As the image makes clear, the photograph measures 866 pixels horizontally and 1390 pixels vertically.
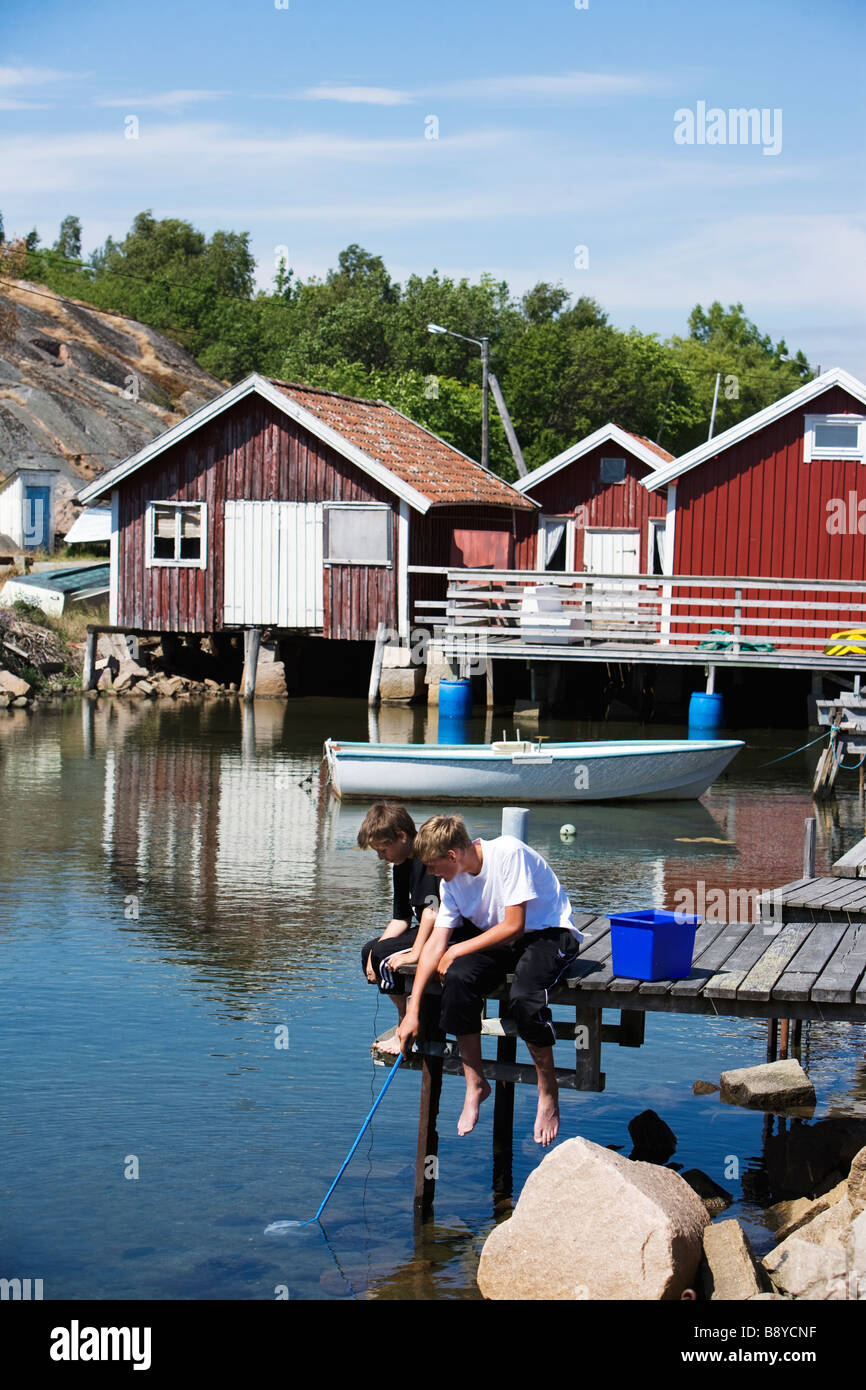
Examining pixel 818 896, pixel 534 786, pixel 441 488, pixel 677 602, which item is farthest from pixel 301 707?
pixel 818 896

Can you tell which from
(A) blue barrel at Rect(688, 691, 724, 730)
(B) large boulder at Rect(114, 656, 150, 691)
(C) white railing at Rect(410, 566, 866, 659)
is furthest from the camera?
(B) large boulder at Rect(114, 656, 150, 691)

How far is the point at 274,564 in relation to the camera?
3409 centimetres

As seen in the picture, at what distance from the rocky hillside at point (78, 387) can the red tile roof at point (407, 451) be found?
571 inches

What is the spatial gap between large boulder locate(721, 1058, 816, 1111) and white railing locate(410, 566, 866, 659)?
62.5 feet

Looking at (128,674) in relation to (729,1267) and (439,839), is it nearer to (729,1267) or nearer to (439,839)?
(439,839)

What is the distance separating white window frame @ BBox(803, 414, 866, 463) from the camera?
3094 cm

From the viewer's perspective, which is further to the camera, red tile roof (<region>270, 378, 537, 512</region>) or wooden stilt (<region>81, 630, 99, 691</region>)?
wooden stilt (<region>81, 630, 99, 691</region>)

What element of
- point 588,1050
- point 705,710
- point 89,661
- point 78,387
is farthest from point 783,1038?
point 78,387

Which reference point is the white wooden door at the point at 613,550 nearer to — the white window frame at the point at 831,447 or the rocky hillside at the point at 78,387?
the white window frame at the point at 831,447

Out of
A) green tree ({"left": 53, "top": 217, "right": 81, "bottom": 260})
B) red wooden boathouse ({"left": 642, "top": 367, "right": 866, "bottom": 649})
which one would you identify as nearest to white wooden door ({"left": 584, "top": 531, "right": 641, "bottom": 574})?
red wooden boathouse ({"left": 642, "top": 367, "right": 866, "bottom": 649})

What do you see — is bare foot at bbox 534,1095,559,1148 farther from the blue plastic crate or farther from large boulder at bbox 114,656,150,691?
large boulder at bbox 114,656,150,691

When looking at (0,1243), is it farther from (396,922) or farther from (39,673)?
(39,673)

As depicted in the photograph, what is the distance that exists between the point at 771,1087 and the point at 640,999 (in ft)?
6.98

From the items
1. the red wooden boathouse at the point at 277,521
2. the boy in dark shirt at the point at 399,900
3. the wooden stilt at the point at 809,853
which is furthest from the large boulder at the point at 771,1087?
the red wooden boathouse at the point at 277,521
